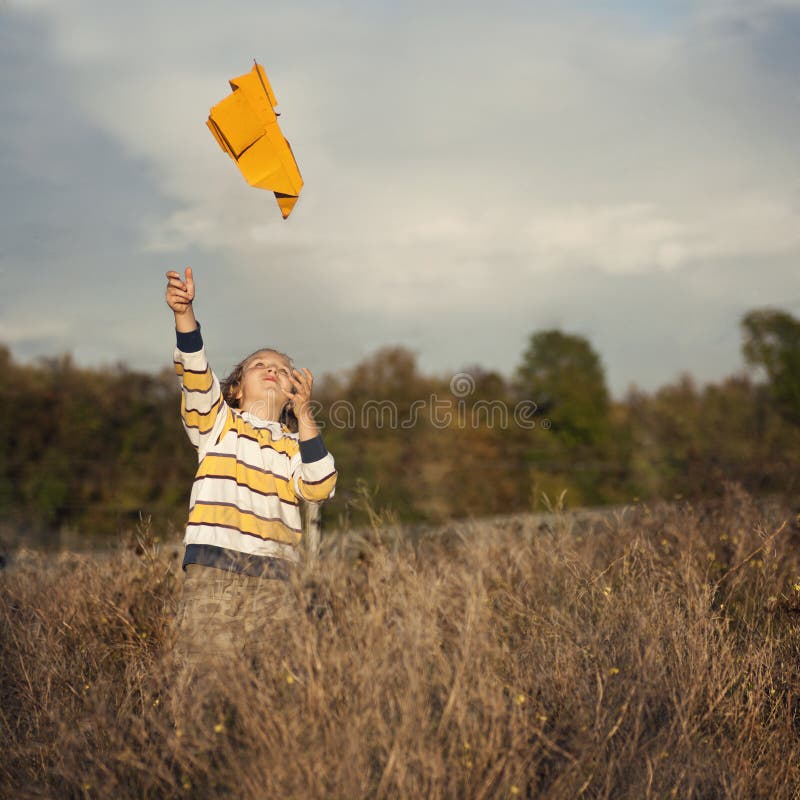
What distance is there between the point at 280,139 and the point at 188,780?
105 inches

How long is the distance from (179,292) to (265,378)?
24.2 inches

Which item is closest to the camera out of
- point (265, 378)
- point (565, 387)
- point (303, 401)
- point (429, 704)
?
point (429, 704)

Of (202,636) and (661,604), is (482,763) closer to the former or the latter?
(202,636)

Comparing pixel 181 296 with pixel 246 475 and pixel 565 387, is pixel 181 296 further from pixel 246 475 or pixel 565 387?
pixel 565 387

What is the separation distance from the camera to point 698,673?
A: 334 centimetres

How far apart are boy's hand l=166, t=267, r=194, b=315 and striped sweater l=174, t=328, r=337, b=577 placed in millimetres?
132

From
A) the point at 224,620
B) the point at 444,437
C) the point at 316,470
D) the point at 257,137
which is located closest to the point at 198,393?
the point at 316,470

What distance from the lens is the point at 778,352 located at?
11.6 meters

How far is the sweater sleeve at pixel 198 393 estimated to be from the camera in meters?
3.97

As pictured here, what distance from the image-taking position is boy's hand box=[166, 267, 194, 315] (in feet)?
12.7

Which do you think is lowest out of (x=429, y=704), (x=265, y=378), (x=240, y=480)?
(x=429, y=704)

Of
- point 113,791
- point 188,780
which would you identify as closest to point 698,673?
point 188,780

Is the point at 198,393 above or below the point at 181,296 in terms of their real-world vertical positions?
below

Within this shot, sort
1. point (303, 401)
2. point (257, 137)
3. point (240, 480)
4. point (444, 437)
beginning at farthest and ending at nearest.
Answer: point (444, 437), point (257, 137), point (240, 480), point (303, 401)
